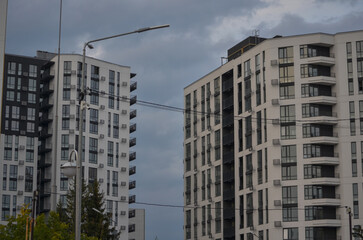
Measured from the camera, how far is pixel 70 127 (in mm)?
147250

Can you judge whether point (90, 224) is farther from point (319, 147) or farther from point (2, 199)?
point (2, 199)

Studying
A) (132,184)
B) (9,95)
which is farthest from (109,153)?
(9,95)

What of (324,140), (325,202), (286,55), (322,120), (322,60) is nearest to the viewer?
(325,202)

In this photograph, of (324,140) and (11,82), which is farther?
(11,82)

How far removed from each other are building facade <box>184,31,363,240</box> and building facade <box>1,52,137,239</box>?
111 feet

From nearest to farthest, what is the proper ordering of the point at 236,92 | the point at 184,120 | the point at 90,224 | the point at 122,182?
the point at 90,224 → the point at 236,92 → the point at 184,120 → the point at 122,182

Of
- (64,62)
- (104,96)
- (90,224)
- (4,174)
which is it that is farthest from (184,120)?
(90,224)

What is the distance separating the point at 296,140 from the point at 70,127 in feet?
175

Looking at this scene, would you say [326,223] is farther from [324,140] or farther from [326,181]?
[324,140]

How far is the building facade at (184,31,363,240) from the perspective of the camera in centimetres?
10825

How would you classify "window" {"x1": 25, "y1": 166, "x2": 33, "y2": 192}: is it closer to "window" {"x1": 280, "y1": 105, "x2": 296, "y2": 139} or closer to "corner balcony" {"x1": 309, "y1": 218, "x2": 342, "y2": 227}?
"window" {"x1": 280, "y1": 105, "x2": 296, "y2": 139}

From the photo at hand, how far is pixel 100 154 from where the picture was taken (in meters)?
149

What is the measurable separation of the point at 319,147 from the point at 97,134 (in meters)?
53.8

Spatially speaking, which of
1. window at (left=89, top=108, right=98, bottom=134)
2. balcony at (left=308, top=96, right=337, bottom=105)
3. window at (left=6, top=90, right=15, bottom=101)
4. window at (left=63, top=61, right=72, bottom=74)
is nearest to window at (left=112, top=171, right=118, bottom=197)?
window at (left=89, top=108, right=98, bottom=134)
